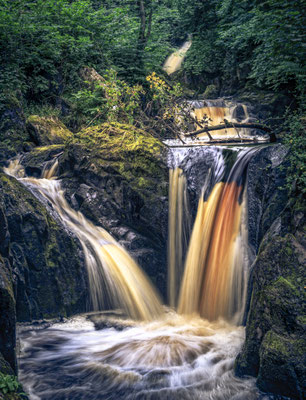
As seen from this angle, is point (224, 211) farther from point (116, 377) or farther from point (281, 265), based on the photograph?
point (116, 377)

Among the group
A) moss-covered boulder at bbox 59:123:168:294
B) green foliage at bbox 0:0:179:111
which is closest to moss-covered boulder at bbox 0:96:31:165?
green foliage at bbox 0:0:179:111

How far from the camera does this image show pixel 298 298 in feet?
11.9

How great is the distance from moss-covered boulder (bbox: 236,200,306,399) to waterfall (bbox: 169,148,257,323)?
1639 millimetres

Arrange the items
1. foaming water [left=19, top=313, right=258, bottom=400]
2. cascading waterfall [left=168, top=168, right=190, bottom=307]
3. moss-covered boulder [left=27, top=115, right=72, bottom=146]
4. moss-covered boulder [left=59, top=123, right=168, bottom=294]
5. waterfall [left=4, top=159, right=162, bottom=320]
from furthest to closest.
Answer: moss-covered boulder [left=27, top=115, right=72, bottom=146] < moss-covered boulder [left=59, top=123, right=168, bottom=294] < cascading waterfall [left=168, top=168, right=190, bottom=307] < waterfall [left=4, top=159, right=162, bottom=320] < foaming water [left=19, top=313, right=258, bottom=400]

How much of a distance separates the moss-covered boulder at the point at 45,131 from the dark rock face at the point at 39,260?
421cm

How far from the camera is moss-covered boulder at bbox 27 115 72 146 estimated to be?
9992 mm

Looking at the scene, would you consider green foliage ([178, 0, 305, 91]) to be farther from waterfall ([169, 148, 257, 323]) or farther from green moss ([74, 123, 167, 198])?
waterfall ([169, 148, 257, 323])

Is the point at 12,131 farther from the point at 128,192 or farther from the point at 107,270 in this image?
the point at 107,270

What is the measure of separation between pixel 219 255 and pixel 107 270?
2182 millimetres

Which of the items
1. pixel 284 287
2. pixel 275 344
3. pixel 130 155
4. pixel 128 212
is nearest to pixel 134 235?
pixel 128 212

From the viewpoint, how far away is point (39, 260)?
5754 millimetres

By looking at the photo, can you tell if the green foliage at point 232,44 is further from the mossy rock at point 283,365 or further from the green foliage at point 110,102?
the mossy rock at point 283,365

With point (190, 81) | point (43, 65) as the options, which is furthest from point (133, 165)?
point (190, 81)

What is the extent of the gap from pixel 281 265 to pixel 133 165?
4.39 m
